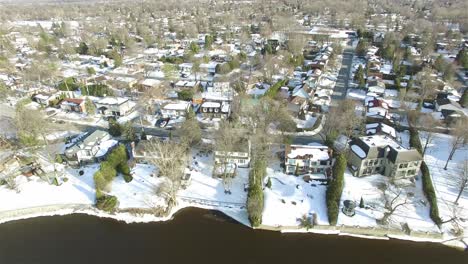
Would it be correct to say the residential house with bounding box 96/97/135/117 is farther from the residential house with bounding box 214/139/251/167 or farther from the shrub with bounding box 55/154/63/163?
the residential house with bounding box 214/139/251/167

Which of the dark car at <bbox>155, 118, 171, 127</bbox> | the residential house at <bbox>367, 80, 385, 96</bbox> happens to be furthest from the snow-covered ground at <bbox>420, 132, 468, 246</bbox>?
the dark car at <bbox>155, 118, 171, 127</bbox>

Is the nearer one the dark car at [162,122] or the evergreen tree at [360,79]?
the dark car at [162,122]

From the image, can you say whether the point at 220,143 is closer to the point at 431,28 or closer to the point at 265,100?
the point at 265,100

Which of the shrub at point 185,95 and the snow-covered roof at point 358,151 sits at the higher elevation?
the snow-covered roof at point 358,151

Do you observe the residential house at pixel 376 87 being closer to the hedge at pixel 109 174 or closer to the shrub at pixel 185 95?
the shrub at pixel 185 95

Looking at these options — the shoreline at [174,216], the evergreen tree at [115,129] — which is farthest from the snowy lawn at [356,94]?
the evergreen tree at [115,129]

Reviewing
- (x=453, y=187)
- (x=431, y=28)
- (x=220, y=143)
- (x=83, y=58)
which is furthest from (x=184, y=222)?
(x=431, y=28)
